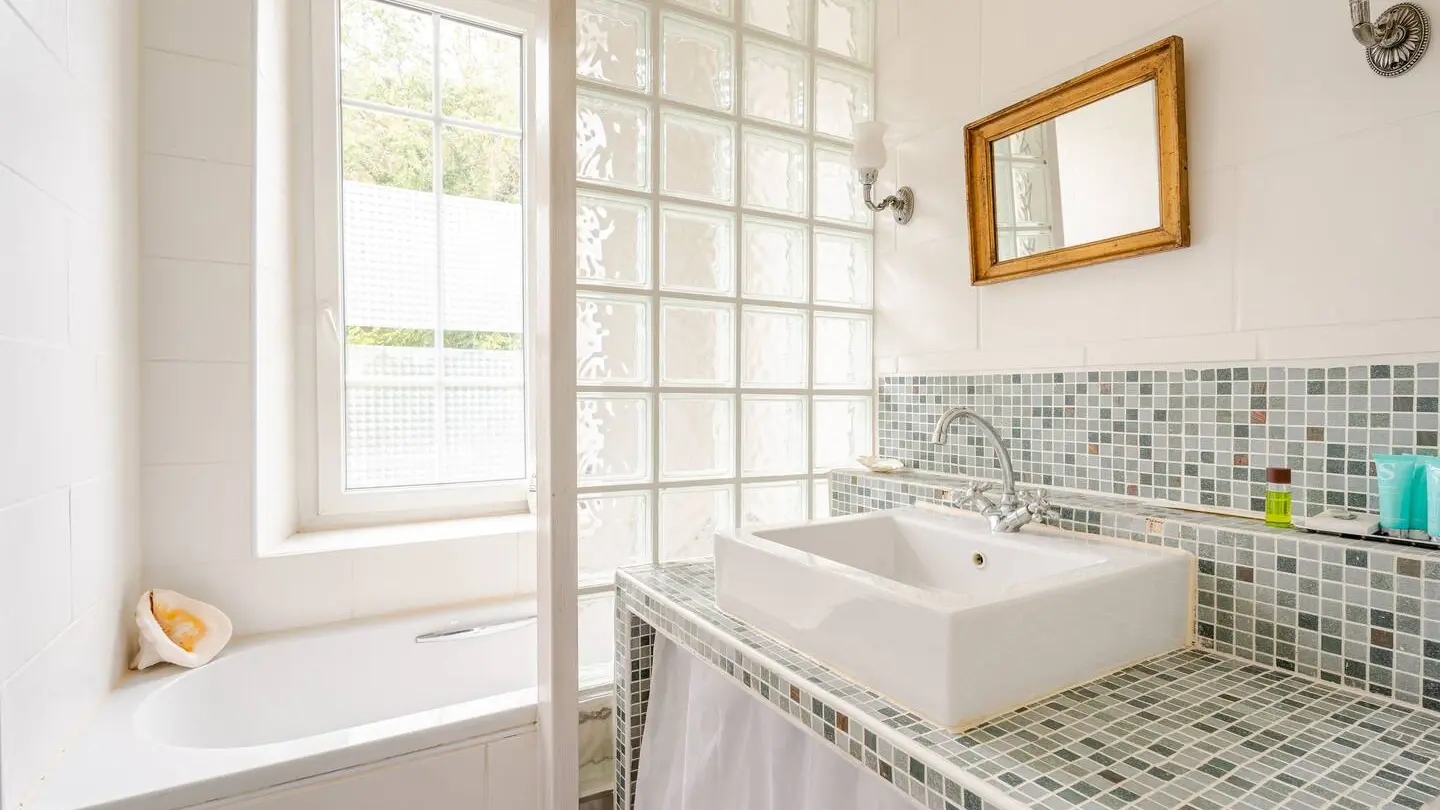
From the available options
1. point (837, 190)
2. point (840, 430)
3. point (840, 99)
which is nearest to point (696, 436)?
point (840, 430)

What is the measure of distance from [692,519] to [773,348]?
1.42 ft

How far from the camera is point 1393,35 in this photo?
77cm

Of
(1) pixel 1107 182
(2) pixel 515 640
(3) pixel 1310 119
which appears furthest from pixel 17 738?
(3) pixel 1310 119

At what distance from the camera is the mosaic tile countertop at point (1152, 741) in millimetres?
525

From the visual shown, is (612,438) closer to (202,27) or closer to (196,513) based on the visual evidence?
(196,513)

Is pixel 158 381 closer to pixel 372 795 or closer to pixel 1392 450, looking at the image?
pixel 372 795

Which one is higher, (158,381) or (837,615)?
(158,381)

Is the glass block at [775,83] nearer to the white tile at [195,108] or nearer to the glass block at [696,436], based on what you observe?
the glass block at [696,436]

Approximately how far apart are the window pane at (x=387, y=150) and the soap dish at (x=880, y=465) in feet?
5.52

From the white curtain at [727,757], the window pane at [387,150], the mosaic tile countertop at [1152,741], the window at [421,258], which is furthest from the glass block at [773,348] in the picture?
the window pane at [387,150]

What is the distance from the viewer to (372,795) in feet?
3.85

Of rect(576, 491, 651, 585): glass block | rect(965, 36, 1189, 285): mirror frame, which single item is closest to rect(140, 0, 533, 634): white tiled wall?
rect(576, 491, 651, 585): glass block

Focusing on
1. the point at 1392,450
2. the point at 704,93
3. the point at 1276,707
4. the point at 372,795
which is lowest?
the point at 372,795

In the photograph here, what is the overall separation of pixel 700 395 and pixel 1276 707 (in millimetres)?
1009
